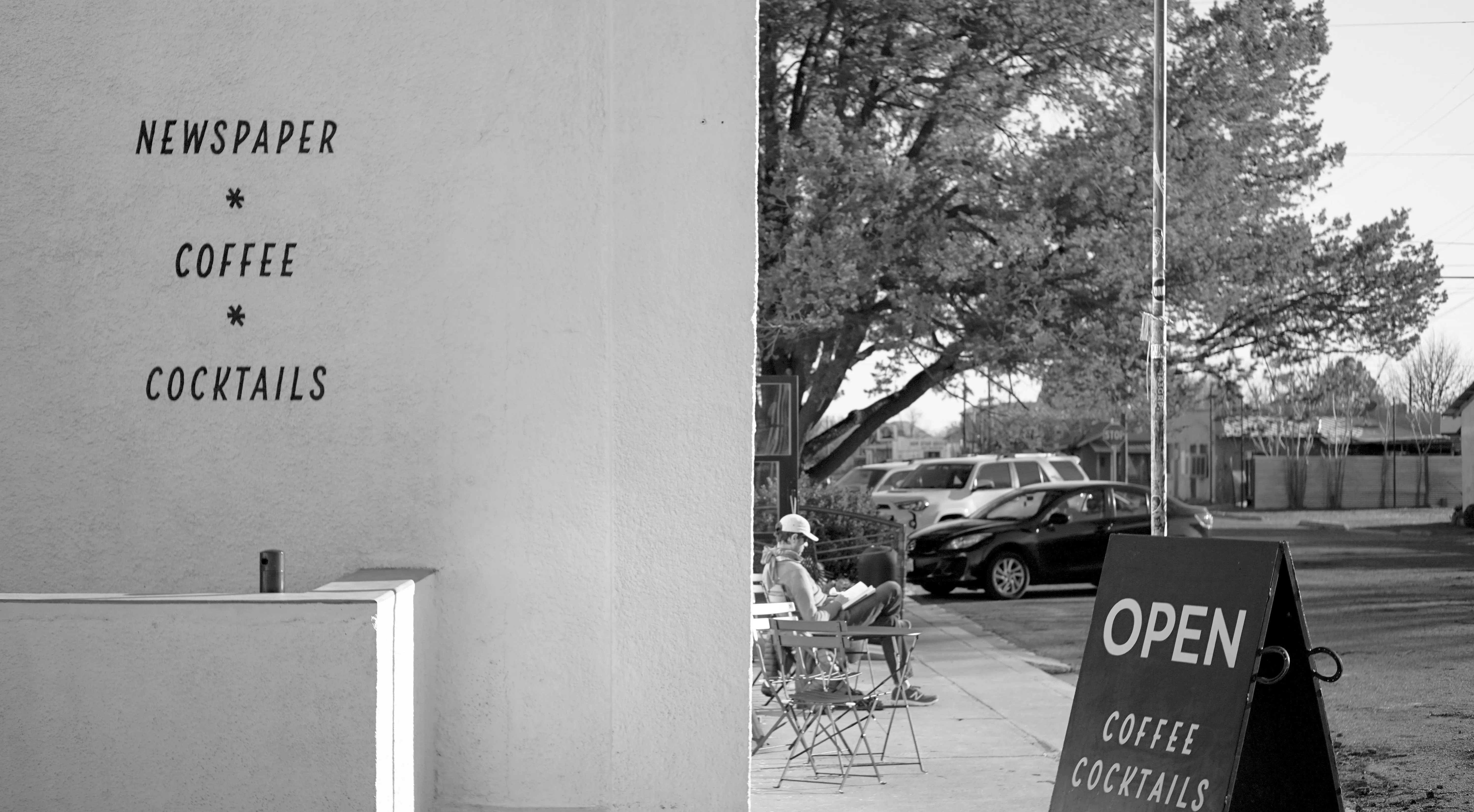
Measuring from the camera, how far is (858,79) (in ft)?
58.4

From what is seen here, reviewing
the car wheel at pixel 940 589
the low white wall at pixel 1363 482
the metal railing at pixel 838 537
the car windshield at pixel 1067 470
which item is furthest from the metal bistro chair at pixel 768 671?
the low white wall at pixel 1363 482

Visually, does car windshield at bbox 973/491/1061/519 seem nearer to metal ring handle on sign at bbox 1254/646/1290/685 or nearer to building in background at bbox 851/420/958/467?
metal ring handle on sign at bbox 1254/646/1290/685

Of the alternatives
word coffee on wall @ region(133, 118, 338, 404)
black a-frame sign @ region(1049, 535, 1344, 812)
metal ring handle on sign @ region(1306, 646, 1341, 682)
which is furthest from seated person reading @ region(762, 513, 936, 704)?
→ word coffee on wall @ region(133, 118, 338, 404)

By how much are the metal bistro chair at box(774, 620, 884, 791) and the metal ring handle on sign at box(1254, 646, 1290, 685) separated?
2779 millimetres

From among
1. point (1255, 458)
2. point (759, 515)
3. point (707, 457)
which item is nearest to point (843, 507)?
point (759, 515)

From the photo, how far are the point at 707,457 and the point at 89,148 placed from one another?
114 inches

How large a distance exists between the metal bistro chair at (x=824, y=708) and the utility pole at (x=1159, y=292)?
7331 millimetres

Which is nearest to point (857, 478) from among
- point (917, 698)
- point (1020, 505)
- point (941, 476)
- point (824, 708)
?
point (941, 476)

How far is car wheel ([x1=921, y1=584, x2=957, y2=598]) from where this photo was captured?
18688 millimetres

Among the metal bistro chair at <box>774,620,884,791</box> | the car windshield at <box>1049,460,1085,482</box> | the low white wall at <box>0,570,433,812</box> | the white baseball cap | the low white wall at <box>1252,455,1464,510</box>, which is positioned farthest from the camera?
the low white wall at <box>1252,455,1464,510</box>

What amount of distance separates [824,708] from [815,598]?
5.08 ft

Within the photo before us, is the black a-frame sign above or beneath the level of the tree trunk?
beneath

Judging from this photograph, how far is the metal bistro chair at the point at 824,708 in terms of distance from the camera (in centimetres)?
736

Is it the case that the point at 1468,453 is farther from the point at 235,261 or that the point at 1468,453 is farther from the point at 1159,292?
the point at 235,261
